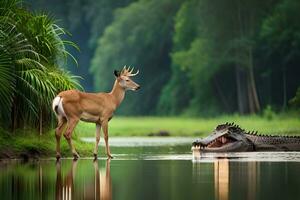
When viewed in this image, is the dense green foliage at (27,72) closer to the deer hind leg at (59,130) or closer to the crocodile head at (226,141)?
the deer hind leg at (59,130)

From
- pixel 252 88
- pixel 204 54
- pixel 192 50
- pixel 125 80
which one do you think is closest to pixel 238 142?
pixel 125 80

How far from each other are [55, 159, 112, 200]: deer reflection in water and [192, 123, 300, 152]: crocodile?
585cm

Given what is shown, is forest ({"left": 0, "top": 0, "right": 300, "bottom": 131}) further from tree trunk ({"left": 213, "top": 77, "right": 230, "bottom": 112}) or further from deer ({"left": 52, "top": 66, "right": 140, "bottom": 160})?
deer ({"left": 52, "top": 66, "right": 140, "bottom": 160})

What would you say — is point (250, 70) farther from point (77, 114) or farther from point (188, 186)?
point (188, 186)

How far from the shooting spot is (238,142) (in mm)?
26297

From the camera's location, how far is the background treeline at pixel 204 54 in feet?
211

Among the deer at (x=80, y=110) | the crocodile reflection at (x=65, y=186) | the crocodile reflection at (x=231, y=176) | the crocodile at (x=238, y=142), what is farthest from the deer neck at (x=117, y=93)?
the crocodile reflection at (x=65, y=186)

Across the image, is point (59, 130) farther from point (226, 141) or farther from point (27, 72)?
point (226, 141)

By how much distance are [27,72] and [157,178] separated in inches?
291

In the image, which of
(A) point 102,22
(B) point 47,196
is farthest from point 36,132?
(A) point 102,22

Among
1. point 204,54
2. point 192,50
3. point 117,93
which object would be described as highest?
point 192,50

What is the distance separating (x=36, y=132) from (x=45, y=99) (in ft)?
2.30

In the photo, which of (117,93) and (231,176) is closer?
(231,176)

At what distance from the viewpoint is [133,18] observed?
80938 millimetres
